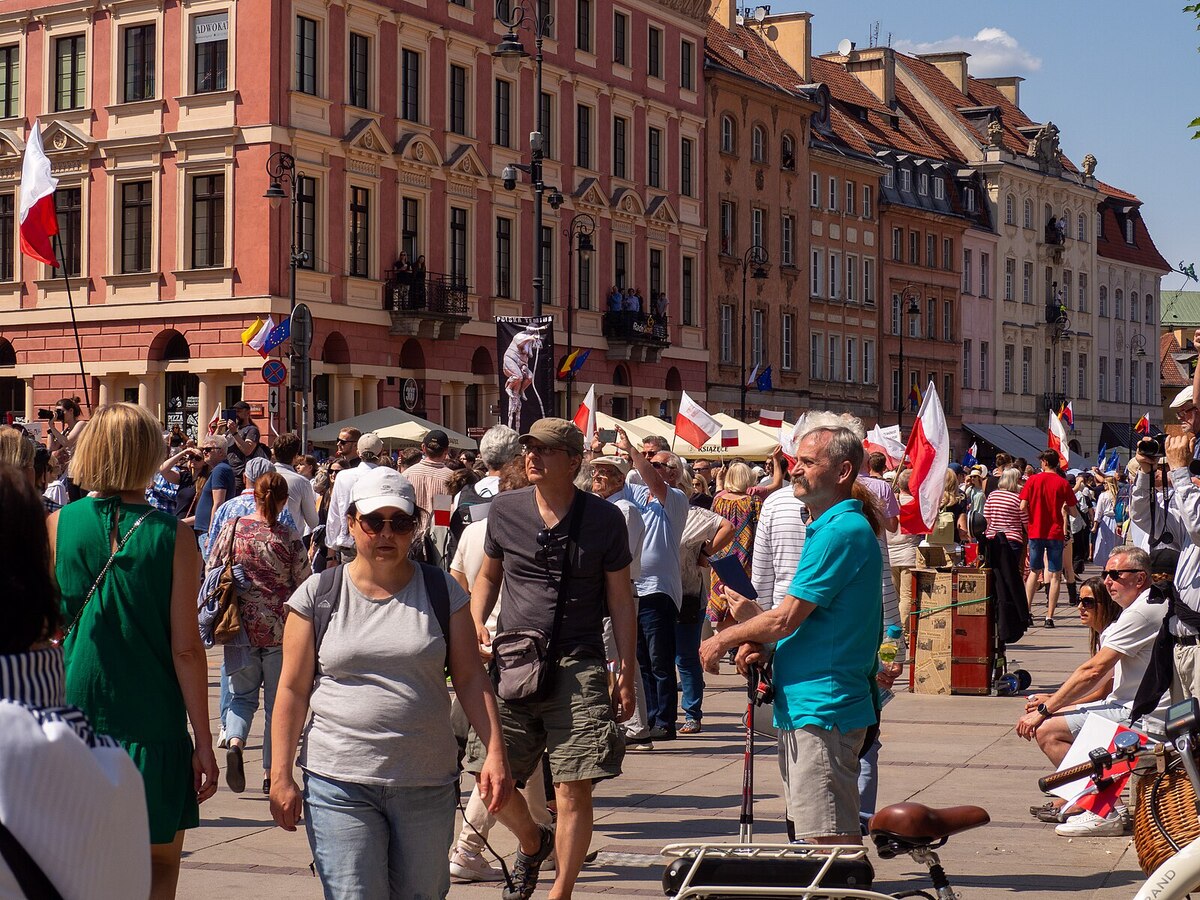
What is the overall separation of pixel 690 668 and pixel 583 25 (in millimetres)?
38189

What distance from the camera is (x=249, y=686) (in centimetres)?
1034

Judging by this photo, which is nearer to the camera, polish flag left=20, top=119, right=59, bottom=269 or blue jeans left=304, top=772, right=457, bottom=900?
blue jeans left=304, top=772, right=457, bottom=900

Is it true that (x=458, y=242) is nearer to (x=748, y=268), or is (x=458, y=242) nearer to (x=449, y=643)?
(x=748, y=268)

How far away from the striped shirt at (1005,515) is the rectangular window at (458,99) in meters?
23.3

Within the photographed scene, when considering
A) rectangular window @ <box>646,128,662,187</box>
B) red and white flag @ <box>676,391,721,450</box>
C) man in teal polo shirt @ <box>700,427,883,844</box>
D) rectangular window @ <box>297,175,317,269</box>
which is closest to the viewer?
man in teal polo shirt @ <box>700,427,883,844</box>

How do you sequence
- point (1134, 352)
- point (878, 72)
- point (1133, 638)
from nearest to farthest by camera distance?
1. point (1133, 638)
2. point (878, 72)
3. point (1134, 352)

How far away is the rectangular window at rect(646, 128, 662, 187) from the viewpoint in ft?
174

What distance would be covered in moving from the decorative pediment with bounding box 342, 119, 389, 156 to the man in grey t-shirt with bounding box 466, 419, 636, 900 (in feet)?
111

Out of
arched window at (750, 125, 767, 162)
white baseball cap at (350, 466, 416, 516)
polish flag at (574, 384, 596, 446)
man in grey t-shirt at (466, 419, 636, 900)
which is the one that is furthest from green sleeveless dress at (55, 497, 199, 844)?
arched window at (750, 125, 767, 162)

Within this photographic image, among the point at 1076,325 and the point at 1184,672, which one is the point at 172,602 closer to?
the point at 1184,672

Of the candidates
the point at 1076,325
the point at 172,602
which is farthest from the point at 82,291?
the point at 1076,325

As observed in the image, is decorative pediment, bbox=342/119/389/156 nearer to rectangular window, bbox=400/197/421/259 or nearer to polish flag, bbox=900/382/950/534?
rectangular window, bbox=400/197/421/259

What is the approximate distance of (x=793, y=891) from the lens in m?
4.78

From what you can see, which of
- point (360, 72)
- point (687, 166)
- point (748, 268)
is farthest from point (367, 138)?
point (748, 268)
